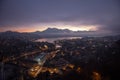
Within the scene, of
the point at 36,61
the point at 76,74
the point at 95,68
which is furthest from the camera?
the point at 36,61

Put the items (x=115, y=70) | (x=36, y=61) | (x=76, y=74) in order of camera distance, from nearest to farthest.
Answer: (x=115, y=70) → (x=76, y=74) → (x=36, y=61)

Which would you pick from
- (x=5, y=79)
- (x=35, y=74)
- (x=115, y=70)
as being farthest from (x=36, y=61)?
(x=115, y=70)

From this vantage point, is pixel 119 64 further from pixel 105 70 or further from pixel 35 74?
pixel 35 74

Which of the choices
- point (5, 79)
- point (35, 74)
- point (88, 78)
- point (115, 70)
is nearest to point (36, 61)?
point (35, 74)

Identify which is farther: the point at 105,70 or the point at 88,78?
the point at 105,70

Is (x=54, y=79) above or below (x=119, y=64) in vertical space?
below

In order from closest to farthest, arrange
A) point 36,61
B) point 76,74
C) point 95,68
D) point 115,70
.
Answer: point 115,70 < point 76,74 < point 95,68 < point 36,61

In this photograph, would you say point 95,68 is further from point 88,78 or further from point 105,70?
point 88,78

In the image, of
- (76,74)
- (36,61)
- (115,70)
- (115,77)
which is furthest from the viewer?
(36,61)

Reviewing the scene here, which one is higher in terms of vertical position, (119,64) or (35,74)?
(119,64)
